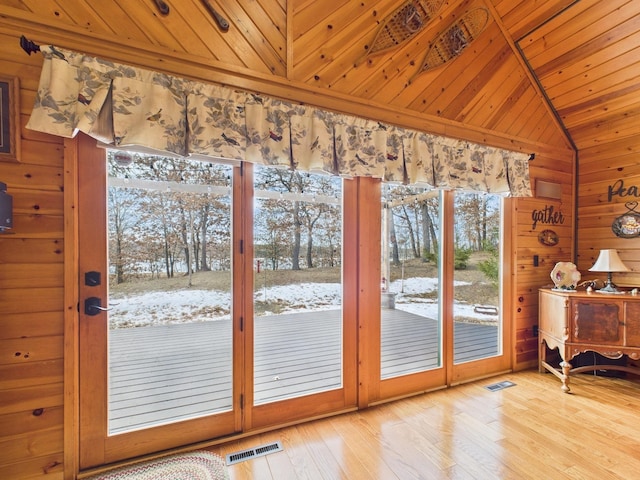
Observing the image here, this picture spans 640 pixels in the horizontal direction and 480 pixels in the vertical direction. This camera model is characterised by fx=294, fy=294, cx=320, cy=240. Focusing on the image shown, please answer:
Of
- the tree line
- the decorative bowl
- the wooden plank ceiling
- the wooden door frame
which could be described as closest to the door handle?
the wooden door frame

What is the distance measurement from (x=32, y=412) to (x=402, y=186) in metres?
2.91

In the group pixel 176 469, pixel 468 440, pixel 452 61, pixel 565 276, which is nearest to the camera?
pixel 176 469

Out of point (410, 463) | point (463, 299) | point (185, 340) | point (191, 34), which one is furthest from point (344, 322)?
point (191, 34)

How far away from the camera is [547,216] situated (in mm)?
3293

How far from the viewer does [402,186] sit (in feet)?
8.77

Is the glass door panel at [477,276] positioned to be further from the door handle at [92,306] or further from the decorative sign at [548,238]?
the door handle at [92,306]

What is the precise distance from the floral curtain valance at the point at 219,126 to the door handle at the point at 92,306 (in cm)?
91

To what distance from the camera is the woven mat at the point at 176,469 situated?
1641mm

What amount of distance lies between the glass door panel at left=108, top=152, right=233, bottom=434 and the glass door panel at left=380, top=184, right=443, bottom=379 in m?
1.35

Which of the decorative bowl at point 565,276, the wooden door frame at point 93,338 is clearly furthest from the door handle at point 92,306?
the decorative bowl at point 565,276

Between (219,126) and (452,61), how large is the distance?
216 centimetres

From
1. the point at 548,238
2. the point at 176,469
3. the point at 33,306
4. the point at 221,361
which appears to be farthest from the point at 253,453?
the point at 548,238

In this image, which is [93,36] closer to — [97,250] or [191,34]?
[191,34]

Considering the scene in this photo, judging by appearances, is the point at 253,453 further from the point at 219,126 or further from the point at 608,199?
the point at 608,199
